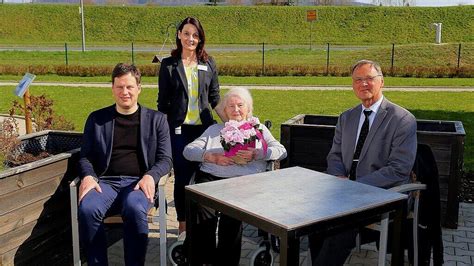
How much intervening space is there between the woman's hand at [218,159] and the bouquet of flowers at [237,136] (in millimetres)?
30

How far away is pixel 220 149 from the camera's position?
12.7ft

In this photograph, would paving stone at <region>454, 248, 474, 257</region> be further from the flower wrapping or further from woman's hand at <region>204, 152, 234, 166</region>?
woman's hand at <region>204, 152, 234, 166</region>

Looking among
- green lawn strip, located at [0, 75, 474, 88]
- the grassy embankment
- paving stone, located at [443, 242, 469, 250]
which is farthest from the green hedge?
paving stone, located at [443, 242, 469, 250]

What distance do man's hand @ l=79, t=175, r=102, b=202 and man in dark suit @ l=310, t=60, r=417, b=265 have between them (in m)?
1.41

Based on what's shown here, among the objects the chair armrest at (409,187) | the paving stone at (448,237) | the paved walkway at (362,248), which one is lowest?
the paved walkway at (362,248)

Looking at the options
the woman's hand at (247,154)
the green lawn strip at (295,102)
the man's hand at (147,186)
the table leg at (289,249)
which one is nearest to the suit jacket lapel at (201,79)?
the woman's hand at (247,154)

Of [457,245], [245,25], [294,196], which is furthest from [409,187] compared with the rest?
[245,25]

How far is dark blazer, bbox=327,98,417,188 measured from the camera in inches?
130

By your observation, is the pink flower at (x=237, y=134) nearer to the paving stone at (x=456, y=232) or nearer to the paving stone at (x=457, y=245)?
the paving stone at (x=457, y=245)

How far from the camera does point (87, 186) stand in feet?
11.4

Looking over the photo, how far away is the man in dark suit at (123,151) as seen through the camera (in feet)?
11.6

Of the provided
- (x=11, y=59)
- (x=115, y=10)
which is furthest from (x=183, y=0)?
(x=11, y=59)

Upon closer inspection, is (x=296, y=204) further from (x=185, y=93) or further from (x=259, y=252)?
(x=185, y=93)

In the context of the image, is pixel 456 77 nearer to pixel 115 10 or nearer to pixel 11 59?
pixel 11 59
